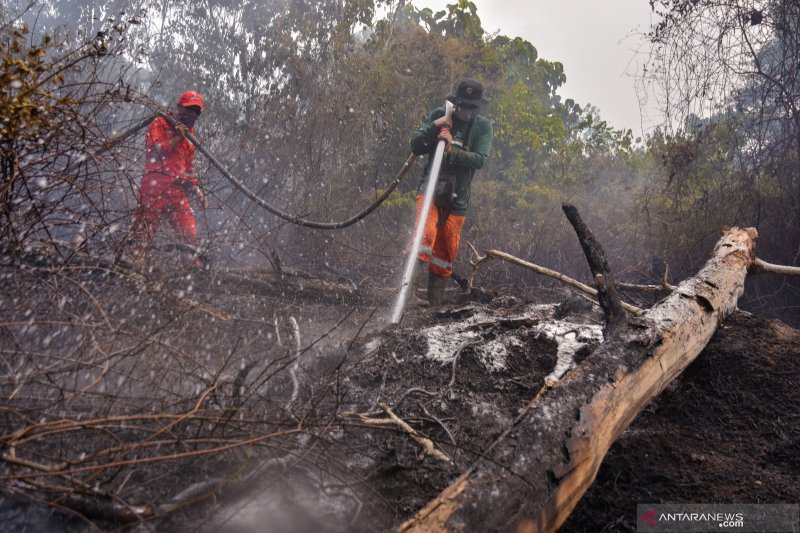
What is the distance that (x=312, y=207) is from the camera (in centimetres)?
751

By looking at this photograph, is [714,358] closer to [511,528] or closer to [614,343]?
[614,343]

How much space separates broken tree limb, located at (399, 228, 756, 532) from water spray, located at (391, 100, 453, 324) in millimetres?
2331

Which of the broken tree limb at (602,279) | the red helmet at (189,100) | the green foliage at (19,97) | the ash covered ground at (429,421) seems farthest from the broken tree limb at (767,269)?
the red helmet at (189,100)

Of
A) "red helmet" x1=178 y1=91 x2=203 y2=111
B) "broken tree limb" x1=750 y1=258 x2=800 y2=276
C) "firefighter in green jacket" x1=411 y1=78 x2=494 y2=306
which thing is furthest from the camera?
"red helmet" x1=178 y1=91 x2=203 y2=111

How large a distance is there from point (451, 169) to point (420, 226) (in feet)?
2.51

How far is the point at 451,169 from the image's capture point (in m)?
4.98

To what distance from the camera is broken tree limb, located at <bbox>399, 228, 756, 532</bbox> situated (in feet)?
4.51

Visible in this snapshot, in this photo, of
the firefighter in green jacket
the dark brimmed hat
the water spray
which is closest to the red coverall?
the water spray

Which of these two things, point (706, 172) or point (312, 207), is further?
point (312, 207)

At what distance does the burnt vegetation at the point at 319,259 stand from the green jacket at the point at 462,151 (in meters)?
0.77

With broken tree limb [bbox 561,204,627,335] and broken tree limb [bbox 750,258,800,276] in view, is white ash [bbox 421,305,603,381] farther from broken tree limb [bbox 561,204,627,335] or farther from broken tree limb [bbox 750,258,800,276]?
broken tree limb [bbox 750,258,800,276]

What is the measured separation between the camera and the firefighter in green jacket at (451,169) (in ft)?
15.6

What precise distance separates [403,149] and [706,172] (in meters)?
4.40

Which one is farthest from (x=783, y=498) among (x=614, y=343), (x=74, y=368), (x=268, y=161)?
(x=268, y=161)
